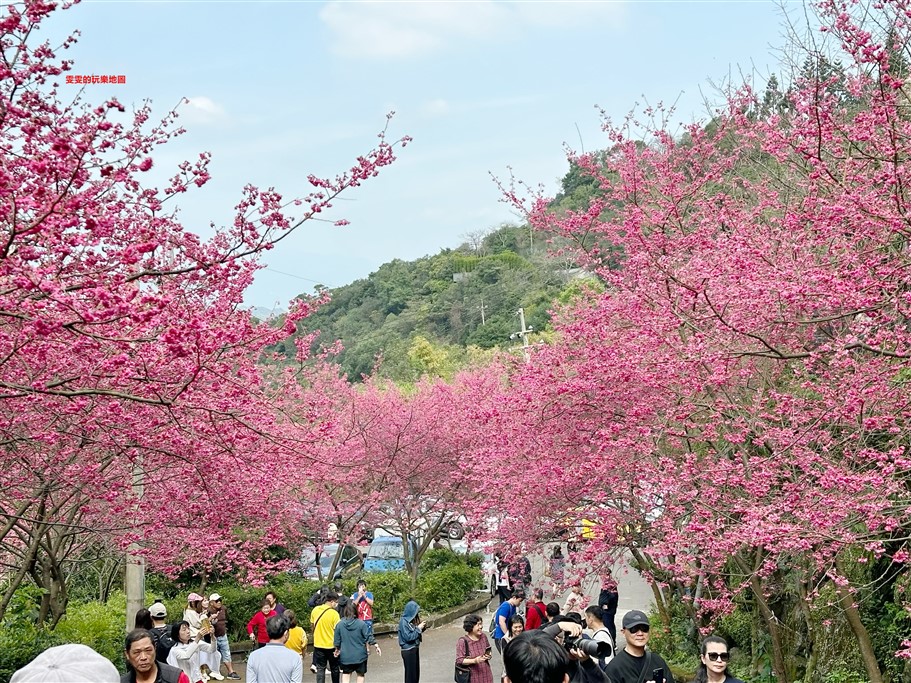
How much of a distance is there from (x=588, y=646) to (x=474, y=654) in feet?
14.7

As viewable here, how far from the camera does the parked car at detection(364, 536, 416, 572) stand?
23.9 meters

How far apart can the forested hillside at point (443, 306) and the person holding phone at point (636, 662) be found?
4146 cm

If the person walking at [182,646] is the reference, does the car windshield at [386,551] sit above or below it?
below

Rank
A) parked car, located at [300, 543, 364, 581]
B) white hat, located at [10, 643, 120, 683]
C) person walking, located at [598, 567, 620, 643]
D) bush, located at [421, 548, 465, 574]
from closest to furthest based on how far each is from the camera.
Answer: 1. white hat, located at [10, 643, 120, 683]
2. person walking, located at [598, 567, 620, 643]
3. parked car, located at [300, 543, 364, 581]
4. bush, located at [421, 548, 465, 574]

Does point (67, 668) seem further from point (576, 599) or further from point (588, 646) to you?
point (576, 599)

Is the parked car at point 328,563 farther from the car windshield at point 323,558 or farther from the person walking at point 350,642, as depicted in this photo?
A: the person walking at point 350,642

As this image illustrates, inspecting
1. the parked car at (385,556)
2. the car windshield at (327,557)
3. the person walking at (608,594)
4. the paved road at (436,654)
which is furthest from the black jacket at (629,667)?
the car windshield at (327,557)

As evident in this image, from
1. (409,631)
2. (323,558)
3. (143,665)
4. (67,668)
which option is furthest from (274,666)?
(323,558)

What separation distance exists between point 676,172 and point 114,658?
959 centimetres

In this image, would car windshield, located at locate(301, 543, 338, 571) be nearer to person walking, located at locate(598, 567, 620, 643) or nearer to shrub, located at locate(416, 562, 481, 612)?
shrub, located at locate(416, 562, 481, 612)

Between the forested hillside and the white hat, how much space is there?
44.8 m

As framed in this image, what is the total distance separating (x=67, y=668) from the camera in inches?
103

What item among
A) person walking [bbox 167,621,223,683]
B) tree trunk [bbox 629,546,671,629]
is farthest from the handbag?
person walking [bbox 167,621,223,683]

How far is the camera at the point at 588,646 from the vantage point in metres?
5.44
